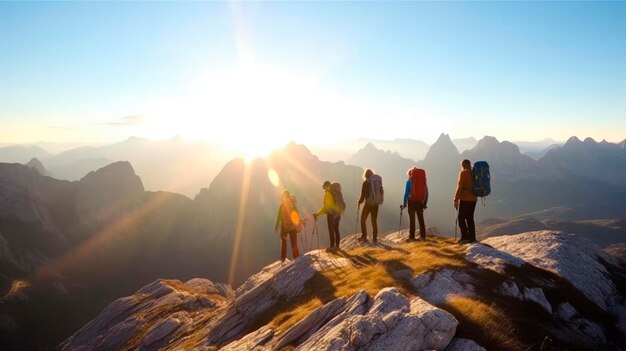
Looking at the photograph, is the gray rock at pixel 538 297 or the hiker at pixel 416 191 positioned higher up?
the hiker at pixel 416 191

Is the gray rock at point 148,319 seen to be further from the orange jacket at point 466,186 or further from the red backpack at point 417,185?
the orange jacket at point 466,186

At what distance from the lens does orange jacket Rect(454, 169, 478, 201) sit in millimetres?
18891

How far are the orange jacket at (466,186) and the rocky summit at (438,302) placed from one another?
285cm

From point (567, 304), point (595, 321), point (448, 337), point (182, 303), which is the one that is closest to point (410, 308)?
point (448, 337)

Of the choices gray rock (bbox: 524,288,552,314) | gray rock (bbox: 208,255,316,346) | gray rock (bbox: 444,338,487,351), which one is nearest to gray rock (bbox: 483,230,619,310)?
gray rock (bbox: 524,288,552,314)

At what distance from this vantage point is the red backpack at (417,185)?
21.6 meters

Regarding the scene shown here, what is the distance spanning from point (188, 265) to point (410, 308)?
190598 millimetres

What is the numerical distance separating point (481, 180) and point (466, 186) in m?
0.82

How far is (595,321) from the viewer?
1314 centimetres

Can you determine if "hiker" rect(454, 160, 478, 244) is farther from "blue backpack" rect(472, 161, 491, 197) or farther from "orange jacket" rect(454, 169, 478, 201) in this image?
"blue backpack" rect(472, 161, 491, 197)

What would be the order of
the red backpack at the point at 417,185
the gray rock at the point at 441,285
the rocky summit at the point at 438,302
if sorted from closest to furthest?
the rocky summit at the point at 438,302
the gray rock at the point at 441,285
the red backpack at the point at 417,185

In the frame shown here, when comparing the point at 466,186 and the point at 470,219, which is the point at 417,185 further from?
the point at 470,219

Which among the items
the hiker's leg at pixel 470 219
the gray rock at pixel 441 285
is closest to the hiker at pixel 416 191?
the hiker's leg at pixel 470 219

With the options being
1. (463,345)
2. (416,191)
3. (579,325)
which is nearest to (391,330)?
(463,345)
